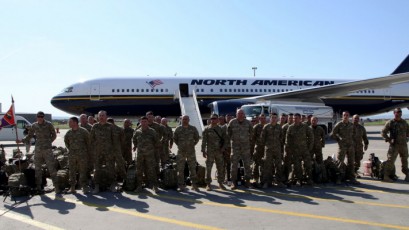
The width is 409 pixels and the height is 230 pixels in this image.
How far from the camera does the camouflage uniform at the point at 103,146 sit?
27.6 ft

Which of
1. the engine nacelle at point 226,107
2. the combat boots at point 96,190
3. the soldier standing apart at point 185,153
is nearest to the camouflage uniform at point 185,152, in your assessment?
the soldier standing apart at point 185,153

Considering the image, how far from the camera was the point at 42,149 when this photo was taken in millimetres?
8055

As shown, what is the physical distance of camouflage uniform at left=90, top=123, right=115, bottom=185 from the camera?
8.40 meters

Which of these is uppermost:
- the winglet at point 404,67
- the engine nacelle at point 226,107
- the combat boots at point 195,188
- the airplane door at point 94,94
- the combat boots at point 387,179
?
the winglet at point 404,67

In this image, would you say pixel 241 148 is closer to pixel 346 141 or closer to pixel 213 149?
pixel 213 149

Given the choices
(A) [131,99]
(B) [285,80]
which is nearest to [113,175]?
(A) [131,99]

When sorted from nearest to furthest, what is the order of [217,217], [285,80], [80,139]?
[217,217] < [80,139] < [285,80]

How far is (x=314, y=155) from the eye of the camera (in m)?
9.96

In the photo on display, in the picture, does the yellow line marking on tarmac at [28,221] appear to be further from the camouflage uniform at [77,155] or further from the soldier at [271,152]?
the soldier at [271,152]

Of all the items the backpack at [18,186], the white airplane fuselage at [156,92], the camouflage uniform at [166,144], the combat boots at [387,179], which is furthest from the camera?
the white airplane fuselage at [156,92]

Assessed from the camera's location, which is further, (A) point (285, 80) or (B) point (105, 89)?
(A) point (285, 80)

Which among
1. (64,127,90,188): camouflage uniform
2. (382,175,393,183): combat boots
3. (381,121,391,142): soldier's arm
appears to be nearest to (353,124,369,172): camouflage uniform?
(381,121,391,142): soldier's arm

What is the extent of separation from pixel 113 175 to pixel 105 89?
15.8m

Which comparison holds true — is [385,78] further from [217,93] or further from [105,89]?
[105,89]
